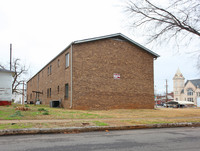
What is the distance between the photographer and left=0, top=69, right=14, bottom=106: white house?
21.7 meters

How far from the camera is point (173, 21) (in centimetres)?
1565

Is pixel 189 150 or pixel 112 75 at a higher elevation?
pixel 112 75

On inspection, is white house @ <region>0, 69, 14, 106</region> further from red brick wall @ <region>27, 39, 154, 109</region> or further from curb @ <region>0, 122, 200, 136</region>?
curb @ <region>0, 122, 200, 136</region>

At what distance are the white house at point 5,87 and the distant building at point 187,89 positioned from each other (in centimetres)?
6419

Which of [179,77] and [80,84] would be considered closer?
[80,84]

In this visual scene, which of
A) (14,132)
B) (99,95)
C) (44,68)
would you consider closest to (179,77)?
(44,68)

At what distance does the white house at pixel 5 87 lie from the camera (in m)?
21.7

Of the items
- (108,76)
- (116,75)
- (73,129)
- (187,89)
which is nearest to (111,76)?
(108,76)

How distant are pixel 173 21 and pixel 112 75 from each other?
7934 millimetres

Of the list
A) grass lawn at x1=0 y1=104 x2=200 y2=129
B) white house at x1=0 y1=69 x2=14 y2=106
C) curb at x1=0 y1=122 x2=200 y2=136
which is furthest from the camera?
white house at x1=0 y1=69 x2=14 y2=106

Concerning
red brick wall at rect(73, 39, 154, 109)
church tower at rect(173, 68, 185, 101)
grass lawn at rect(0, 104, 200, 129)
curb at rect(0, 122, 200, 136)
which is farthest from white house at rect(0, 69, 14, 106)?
church tower at rect(173, 68, 185, 101)

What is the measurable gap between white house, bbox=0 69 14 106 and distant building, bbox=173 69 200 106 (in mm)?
64187

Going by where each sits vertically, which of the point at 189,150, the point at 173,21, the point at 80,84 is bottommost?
the point at 189,150

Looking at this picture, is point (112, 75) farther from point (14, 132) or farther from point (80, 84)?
point (14, 132)
